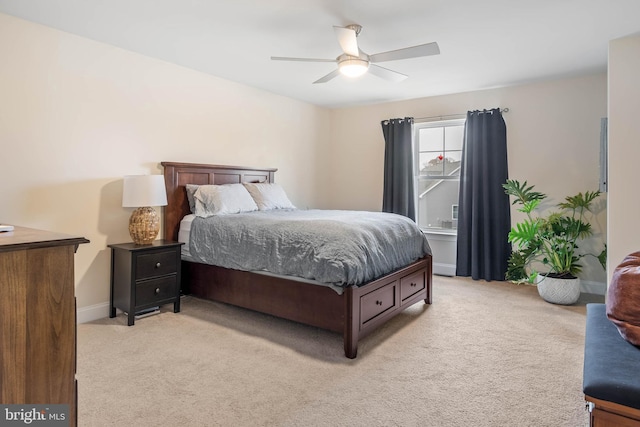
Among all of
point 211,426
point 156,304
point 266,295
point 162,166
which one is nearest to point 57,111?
point 162,166

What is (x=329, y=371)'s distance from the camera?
2.30 meters

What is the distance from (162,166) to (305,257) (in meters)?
1.96

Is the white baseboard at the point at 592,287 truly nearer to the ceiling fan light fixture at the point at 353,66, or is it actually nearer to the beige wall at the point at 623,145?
the beige wall at the point at 623,145

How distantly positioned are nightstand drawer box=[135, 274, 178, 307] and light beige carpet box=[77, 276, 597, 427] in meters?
0.18

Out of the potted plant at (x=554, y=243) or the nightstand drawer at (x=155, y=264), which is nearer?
the nightstand drawer at (x=155, y=264)

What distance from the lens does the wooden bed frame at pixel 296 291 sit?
8.43 feet

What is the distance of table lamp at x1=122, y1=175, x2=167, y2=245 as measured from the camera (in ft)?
10.3

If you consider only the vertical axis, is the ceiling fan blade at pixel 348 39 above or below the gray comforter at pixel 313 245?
above

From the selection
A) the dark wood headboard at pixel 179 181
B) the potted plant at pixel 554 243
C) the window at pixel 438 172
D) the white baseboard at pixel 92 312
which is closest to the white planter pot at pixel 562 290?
the potted plant at pixel 554 243

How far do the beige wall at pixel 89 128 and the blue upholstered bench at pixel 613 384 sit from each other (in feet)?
11.5

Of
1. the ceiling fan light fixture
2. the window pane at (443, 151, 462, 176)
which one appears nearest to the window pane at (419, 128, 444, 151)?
the window pane at (443, 151, 462, 176)

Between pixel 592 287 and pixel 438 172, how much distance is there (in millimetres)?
2237

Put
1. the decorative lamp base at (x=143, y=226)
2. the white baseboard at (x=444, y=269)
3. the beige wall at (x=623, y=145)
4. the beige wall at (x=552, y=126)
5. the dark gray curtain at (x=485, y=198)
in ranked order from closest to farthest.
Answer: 1. the beige wall at (x=623, y=145)
2. the decorative lamp base at (x=143, y=226)
3. the beige wall at (x=552, y=126)
4. the dark gray curtain at (x=485, y=198)
5. the white baseboard at (x=444, y=269)

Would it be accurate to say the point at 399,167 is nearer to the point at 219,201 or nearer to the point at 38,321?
the point at 219,201
